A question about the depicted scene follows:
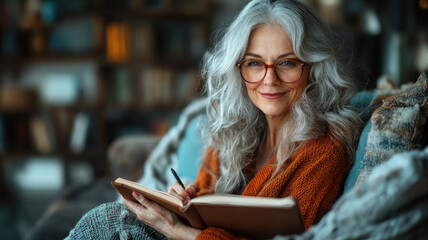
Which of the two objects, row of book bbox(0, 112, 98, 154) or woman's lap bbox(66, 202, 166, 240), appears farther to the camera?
row of book bbox(0, 112, 98, 154)

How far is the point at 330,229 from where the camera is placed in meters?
0.83

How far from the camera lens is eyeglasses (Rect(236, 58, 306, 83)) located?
1.23 meters

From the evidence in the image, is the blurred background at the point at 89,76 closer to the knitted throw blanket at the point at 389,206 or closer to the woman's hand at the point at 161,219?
the woman's hand at the point at 161,219

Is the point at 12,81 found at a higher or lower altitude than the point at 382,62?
higher

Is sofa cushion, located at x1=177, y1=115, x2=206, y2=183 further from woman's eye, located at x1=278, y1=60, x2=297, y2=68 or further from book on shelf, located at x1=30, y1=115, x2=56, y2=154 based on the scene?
book on shelf, located at x1=30, y1=115, x2=56, y2=154

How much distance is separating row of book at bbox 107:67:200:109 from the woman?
1.84 m

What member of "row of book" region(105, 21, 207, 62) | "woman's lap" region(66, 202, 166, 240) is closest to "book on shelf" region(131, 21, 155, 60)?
"row of book" region(105, 21, 207, 62)

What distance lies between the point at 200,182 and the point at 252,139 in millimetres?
217

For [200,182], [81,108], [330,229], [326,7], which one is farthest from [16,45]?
[330,229]

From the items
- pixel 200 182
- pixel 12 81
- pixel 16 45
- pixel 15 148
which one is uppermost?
pixel 16 45

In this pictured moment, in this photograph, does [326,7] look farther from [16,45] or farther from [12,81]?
[12,81]

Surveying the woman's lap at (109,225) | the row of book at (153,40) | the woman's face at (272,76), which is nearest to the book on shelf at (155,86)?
the row of book at (153,40)

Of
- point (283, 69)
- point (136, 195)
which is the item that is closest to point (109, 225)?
point (136, 195)

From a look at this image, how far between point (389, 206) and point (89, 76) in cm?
301
